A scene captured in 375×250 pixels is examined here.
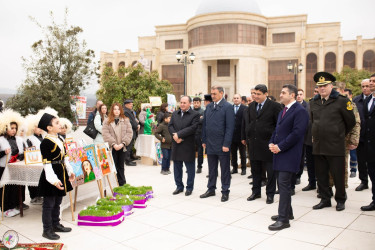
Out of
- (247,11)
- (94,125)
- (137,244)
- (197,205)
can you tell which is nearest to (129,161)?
(94,125)

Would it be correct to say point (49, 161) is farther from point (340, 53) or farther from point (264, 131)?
point (340, 53)

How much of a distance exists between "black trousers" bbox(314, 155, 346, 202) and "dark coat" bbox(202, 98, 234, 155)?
71.1 inches

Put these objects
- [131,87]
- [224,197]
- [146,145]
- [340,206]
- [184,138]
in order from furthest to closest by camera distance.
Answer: [131,87]
[146,145]
[184,138]
[224,197]
[340,206]

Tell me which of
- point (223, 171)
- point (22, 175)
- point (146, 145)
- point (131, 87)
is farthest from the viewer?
point (131, 87)

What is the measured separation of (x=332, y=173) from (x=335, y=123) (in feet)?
3.08

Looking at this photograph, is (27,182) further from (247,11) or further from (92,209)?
(247,11)

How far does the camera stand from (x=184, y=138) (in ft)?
22.8

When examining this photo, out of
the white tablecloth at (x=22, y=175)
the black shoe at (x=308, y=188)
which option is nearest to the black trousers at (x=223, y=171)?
the black shoe at (x=308, y=188)

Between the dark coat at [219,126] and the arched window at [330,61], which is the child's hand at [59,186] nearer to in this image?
the dark coat at [219,126]

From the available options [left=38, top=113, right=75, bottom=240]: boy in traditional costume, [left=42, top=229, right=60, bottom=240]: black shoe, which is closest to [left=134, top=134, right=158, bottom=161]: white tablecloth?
[left=38, top=113, right=75, bottom=240]: boy in traditional costume

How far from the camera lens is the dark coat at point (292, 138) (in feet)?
15.7

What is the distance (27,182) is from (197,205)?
3.14 metres

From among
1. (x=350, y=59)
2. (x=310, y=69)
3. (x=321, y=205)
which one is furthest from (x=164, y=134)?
(x=350, y=59)

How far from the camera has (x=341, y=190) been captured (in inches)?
225
